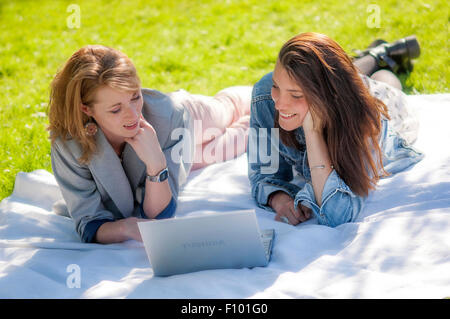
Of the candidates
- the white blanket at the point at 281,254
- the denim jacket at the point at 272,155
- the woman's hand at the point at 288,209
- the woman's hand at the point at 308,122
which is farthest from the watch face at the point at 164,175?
the woman's hand at the point at 308,122

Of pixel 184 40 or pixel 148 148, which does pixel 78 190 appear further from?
pixel 184 40

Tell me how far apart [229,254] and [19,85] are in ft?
13.9

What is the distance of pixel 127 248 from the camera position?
291cm

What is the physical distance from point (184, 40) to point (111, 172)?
4041mm

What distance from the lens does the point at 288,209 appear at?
306 centimetres

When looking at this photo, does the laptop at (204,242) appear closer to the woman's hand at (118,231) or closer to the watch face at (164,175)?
the woman's hand at (118,231)

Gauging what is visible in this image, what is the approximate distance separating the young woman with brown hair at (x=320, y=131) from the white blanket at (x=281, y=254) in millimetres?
120

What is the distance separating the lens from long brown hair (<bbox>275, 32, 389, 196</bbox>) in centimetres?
267

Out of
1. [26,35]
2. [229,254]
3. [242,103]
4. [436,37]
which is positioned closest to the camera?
[229,254]

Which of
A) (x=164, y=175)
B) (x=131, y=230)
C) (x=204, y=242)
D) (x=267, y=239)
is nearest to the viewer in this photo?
(x=204, y=242)

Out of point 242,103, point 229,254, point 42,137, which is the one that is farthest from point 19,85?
point 229,254

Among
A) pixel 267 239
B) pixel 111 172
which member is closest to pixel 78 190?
pixel 111 172

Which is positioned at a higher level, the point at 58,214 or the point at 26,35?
the point at 26,35
